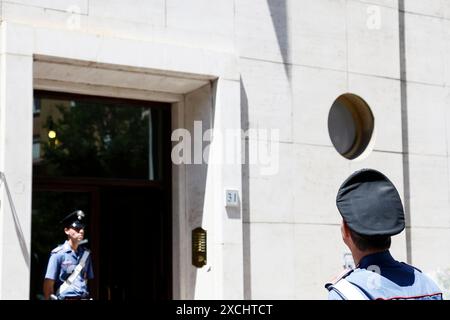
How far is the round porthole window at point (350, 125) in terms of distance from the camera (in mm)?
11094

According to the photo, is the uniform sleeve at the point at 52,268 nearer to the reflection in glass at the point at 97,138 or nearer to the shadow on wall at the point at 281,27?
the reflection in glass at the point at 97,138

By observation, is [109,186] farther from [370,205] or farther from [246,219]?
[370,205]

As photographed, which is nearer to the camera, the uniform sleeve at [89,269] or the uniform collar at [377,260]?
the uniform collar at [377,260]

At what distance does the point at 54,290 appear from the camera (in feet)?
30.9

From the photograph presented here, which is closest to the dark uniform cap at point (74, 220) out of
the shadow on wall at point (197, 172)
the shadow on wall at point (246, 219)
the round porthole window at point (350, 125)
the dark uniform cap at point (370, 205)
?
the shadow on wall at point (197, 172)

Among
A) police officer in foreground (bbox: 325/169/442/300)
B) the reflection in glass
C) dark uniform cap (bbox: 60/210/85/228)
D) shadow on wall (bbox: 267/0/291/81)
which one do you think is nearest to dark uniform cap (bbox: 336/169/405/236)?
police officer in foreground (bbox: 325/169/442/300)

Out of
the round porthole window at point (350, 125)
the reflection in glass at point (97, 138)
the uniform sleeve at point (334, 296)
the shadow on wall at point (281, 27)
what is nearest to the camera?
the uniform sleeve at point (334, 296)

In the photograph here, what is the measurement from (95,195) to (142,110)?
A: 1.25 meters

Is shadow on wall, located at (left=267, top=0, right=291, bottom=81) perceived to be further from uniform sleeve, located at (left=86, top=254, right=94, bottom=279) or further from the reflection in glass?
uniform sleeve, located at (left=86, top=254, right=94, bottom=279)

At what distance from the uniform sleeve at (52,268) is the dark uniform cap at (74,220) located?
1.36 ft

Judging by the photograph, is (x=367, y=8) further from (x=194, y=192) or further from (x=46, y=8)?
(x=46, y=8)

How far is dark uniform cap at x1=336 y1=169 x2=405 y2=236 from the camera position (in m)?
3.00

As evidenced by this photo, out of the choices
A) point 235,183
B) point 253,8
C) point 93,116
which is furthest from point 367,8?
point 93,116

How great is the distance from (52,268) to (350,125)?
14.8 ft
